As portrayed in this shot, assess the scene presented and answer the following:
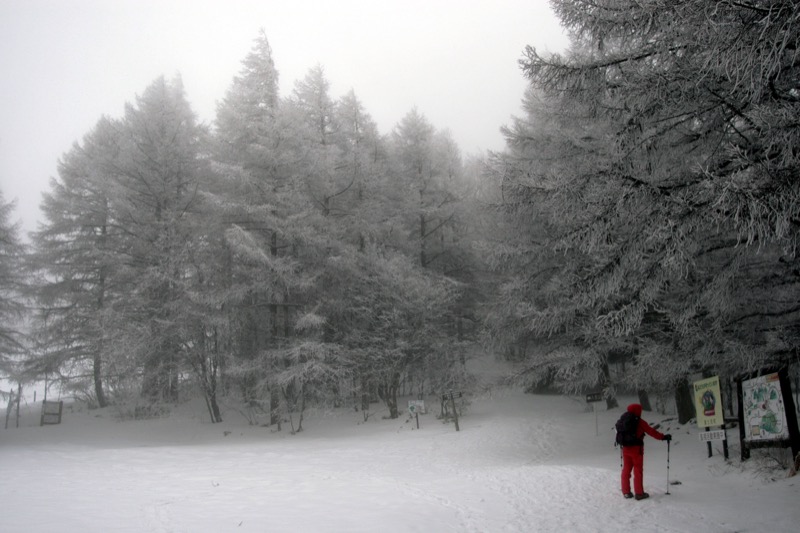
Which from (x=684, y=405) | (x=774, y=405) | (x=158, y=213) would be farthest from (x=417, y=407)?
(x=158, y=213)

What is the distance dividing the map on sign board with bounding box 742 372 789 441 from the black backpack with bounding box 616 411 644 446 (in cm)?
214

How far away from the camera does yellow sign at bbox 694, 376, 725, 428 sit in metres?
8.52

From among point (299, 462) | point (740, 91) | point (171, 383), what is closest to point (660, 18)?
point (740, 91)

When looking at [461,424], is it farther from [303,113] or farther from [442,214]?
[303,113]

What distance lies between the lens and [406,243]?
21.6 m

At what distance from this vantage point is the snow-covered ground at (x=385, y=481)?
634 centimetres

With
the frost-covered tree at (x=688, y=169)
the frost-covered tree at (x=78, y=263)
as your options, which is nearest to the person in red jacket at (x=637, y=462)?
the frost-covered tree at (x=688, y=169)

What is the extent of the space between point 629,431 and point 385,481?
16.3 ft

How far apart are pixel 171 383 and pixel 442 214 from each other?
1311cm

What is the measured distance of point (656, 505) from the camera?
689cm

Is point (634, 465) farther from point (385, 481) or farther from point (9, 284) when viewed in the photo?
point (9, 284)

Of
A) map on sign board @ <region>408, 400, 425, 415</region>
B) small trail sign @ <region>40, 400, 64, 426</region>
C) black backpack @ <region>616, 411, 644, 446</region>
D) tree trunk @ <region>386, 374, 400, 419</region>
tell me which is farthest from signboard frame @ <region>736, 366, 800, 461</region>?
small trail sign @ <region>40, 400, 64, 426</region>

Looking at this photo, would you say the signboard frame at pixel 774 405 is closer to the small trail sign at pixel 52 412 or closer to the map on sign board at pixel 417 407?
the map on sign board at pixel 417 407

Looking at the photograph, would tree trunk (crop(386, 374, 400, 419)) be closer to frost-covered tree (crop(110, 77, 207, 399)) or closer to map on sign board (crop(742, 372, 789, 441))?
frost-covered tree (crop(110, 77, 207, 399))
